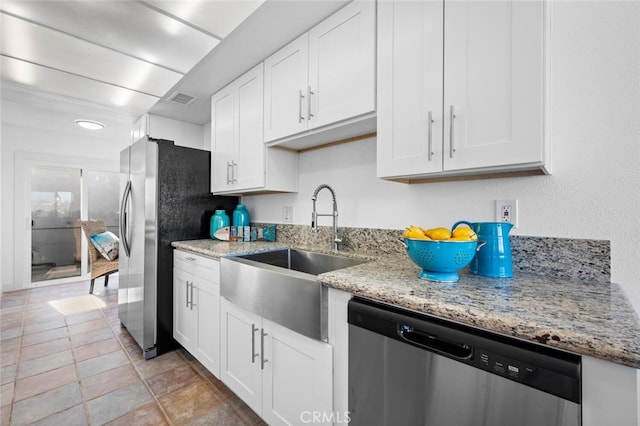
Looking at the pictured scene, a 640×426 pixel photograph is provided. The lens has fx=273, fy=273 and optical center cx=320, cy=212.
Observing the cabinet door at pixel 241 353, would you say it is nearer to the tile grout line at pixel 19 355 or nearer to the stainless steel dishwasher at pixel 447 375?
the stainless steel dishwasher at pixel 447 375

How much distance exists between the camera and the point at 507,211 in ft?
4.02

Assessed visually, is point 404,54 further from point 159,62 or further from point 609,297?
point 159,62

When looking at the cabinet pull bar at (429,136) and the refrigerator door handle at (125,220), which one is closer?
the cabinet pull bar at (429,136)

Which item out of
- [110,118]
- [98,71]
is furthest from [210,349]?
[110,118]

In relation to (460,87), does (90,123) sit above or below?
above

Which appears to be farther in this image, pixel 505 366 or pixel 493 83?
pixel 493 83

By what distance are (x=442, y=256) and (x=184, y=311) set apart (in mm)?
2042

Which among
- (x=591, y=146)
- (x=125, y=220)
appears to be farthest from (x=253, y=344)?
(x=125, y=220)

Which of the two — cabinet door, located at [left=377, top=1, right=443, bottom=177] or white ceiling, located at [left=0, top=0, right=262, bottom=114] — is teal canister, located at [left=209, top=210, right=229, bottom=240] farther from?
cabinet door, located at [left=377, top=1, right=443, bottom=177]

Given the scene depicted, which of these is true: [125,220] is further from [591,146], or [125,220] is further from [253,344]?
[591,146]

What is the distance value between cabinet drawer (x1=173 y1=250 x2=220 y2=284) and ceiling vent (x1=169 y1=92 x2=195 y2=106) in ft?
5.03

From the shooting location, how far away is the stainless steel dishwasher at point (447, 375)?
0.62 m

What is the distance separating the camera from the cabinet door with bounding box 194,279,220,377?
1785mm

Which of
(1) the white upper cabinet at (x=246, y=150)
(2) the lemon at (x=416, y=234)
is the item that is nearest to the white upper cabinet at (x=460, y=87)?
(2) the lemon at (x=416, y=234)
